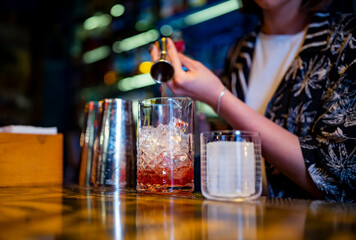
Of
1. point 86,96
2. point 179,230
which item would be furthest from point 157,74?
point 86,96

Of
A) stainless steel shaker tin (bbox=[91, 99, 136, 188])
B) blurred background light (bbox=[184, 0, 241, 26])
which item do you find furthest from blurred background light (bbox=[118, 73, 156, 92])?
stainless steel shaker tin (bbox=[91, 99, 136, 188])

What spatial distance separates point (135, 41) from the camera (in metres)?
4.10

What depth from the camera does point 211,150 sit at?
2.40 ft

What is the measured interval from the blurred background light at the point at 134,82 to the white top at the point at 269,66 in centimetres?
248

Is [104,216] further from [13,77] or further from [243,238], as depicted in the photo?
[13,77]

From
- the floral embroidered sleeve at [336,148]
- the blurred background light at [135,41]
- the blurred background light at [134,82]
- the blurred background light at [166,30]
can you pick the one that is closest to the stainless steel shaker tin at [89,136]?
the floral embroidered sleeve at [336,148]

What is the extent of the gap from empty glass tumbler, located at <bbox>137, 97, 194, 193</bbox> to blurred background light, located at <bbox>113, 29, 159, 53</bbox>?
2958 millimetres

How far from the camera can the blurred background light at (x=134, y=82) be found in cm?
412

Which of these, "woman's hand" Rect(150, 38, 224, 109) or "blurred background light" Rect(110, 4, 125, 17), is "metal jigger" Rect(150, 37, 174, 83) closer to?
"woman's hand" Rect(150, 38, 224, 109)

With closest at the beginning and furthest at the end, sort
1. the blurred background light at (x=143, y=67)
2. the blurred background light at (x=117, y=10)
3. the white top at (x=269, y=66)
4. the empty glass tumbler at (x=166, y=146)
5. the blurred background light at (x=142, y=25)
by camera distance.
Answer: the empty glass tumbler at (x=166, y=146)
the white top at (x=269, y=66)
the blurred background light at (x=142, y=25)
the blurred background light at (x=143, y=67)
the blurred background light at (x=117, y=10)

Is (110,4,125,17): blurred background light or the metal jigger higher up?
(110,4,125,17): blurred background light

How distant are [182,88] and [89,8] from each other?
3825mm

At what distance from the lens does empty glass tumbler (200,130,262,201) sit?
70 cm

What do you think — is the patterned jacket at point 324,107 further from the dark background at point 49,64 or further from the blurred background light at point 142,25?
the dark background at point 49,64
